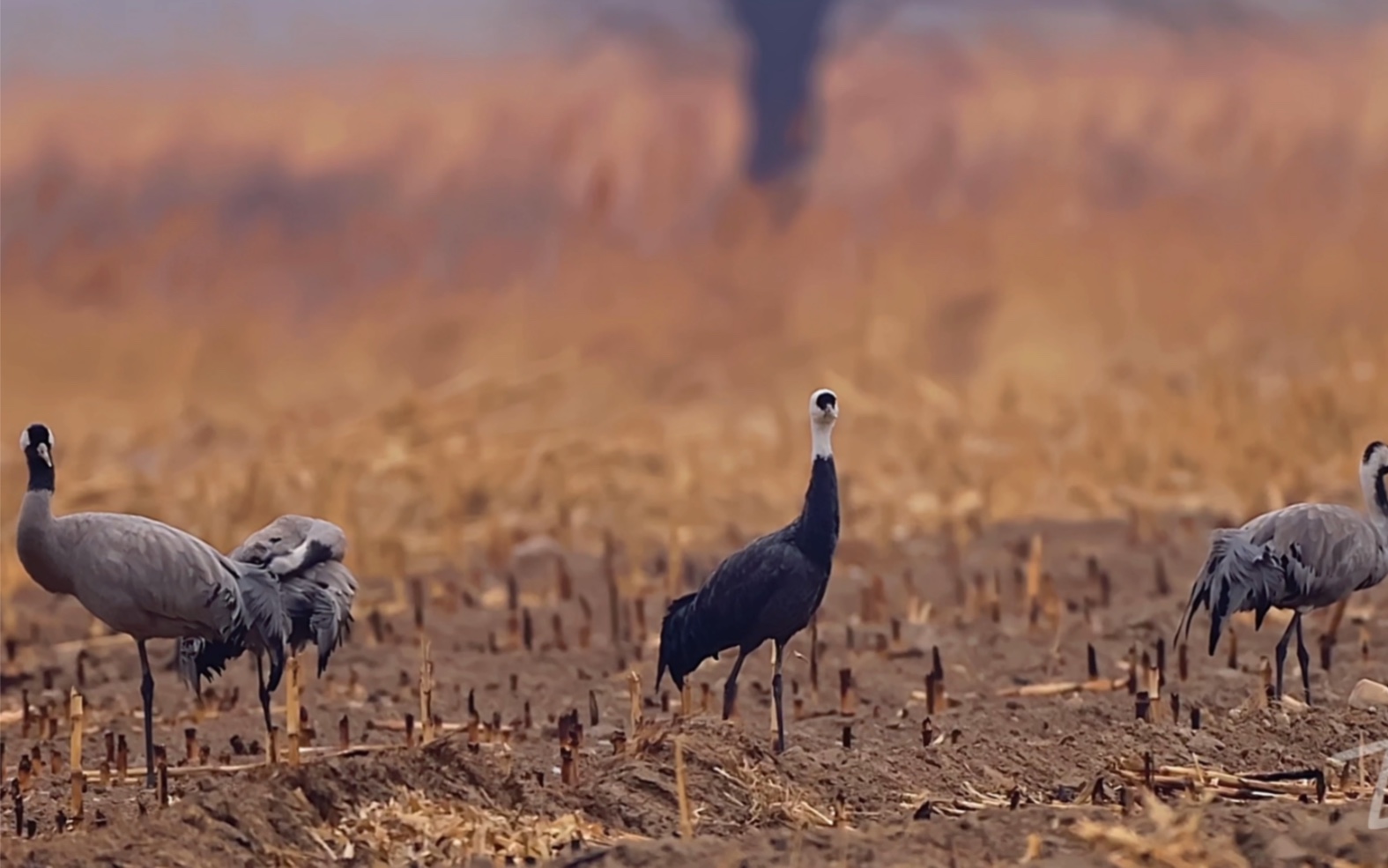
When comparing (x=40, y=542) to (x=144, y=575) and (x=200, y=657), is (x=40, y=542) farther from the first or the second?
(x=200, y=657)

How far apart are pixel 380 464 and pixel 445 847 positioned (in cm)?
1379

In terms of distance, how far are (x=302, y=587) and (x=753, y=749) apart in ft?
6.29

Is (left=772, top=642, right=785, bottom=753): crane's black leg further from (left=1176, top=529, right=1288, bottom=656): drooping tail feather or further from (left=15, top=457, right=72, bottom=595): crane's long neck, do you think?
(left=15, top=457, right=72, bottom=595): crane's long neck

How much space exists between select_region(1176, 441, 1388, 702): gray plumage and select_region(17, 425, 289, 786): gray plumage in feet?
13.0

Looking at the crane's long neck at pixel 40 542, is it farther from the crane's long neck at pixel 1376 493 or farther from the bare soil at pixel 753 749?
the crane's long neck at pixel 1376 493

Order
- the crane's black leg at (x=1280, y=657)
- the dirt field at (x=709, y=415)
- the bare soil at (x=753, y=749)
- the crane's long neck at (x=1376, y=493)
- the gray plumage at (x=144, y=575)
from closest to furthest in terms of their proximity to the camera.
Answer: the bare soil at (x=753, y=749)
the dirt field at (x=709, y=415)
the gray plumage at (x=144, y=575)
the crane's black leg at (x=1280, y=657)
the crane's long neck at (x=1376, y=493)

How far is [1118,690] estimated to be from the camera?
36.2 ft

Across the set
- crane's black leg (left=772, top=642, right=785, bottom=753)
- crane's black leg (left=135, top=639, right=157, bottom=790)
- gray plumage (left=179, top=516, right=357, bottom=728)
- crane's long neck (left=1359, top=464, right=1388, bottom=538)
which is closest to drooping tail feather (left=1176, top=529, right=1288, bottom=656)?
crane's long neck (left=1359, top=464, right=1388, bottom=538)

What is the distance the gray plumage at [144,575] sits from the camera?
8.90 metres

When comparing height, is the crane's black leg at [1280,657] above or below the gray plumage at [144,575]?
below

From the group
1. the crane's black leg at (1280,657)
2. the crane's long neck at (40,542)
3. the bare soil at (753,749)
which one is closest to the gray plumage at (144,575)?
the crane's long neck at (40,542)

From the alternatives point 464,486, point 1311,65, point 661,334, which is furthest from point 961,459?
point 1311,65

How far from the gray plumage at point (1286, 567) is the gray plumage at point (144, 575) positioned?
3968 mm

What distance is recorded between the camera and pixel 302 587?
9172 millimetres
